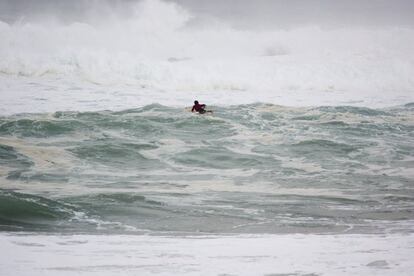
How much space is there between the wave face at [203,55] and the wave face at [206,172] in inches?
334

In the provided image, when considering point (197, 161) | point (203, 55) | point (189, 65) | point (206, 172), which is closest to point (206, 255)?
point (206, 172)

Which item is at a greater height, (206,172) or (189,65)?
(189,65)

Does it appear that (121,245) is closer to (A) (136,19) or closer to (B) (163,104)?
(B) (163,104)

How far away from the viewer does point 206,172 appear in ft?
32.9

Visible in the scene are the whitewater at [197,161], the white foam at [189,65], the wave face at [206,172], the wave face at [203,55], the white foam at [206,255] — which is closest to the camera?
the white foam at [206,255]

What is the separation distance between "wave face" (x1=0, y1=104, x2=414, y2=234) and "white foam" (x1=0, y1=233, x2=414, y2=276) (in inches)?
29.3

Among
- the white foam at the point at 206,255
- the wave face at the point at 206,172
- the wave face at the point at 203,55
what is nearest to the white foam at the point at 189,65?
the wave face at the point at 203,55

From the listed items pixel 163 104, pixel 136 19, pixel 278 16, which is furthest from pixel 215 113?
pixel 278 16

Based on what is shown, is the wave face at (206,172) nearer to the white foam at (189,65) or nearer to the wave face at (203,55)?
the white foam at (189,65)

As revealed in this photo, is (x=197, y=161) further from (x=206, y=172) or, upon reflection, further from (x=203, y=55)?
(x=203, y=55)

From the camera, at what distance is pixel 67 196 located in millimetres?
7613

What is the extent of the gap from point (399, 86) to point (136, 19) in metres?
15.9

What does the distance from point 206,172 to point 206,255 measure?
5555 millimetres

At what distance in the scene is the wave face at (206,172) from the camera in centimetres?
653
